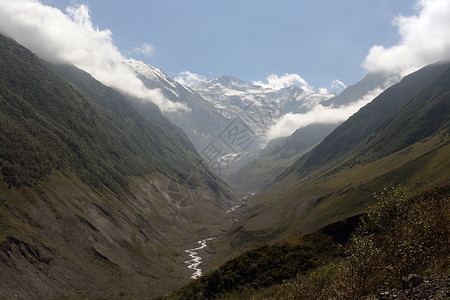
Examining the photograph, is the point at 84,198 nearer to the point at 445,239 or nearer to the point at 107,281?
the point at 107,281

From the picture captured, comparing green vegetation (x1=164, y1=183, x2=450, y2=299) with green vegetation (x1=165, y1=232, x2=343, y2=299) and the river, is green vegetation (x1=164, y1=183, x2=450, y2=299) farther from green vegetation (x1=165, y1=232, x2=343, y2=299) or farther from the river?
the river

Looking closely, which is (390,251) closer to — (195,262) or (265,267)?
(265,267)

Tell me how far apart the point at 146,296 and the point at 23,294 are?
142 ft

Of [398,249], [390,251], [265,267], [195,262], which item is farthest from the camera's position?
[195,262]

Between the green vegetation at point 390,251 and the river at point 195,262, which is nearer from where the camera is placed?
the green vegetation at point 390,251

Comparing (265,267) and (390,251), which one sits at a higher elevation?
(390,251)

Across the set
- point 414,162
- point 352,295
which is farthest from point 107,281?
point 414,162

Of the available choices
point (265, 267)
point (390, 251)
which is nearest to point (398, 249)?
point (390, 251)

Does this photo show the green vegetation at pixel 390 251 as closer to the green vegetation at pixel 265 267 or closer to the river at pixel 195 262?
the green vegetation at pixel 265 267

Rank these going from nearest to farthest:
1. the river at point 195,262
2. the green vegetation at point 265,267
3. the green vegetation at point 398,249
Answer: the green vegetation at point 398,249 → the green vegetation at point 265,267 → the river at point 195,262

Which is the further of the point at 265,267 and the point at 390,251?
the point at 265,267

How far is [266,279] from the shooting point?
183 ft

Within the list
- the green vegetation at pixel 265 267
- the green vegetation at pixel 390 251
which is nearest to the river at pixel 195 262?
the green vegetation at pixel 265 267

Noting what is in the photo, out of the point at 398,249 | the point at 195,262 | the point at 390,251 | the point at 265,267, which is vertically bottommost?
the point at 195,262
